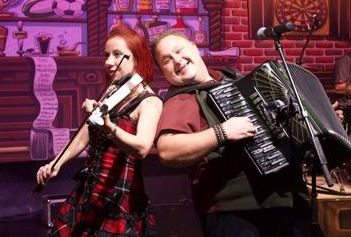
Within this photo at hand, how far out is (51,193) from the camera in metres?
4.03

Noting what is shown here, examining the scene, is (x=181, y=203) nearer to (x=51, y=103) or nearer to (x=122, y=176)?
(x=51, y=103)

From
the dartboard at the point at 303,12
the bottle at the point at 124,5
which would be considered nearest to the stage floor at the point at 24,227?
the bottle at the point at 124,5

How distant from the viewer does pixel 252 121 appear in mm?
1502

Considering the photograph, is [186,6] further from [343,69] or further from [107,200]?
[107,200]

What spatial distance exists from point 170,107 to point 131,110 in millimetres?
264

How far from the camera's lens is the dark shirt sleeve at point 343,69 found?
4416 mm

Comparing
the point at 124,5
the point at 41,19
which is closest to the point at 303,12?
the point at 124,5

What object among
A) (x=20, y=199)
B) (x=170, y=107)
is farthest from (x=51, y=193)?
(x=170, y=107)

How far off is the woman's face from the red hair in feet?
0.06

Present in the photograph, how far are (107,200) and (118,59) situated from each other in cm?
56

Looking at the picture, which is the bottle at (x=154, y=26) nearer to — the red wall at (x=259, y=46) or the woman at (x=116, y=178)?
the red wall at (x=259, y=46)

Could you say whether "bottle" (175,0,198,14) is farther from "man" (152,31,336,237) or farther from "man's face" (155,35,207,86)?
"man" (152,31,336,237)

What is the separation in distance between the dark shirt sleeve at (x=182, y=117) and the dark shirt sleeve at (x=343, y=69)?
3.28 meters

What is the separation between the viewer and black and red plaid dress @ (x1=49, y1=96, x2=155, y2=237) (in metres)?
1.67
